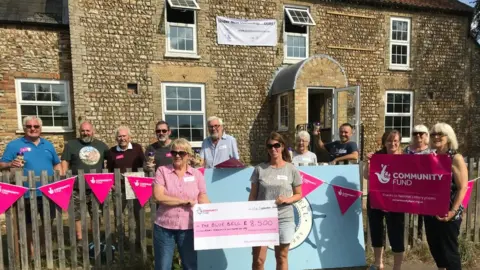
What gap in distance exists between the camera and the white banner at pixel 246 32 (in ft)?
35.5

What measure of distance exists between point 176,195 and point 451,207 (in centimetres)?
273

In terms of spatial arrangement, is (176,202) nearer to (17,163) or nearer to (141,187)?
(141,187)

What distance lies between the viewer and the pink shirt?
A: 294cm

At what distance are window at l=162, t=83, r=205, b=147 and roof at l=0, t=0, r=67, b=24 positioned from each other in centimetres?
381

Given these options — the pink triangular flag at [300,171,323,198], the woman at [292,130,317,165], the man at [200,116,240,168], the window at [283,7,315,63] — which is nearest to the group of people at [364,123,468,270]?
the pink triangular flag at [300,171,323,198]

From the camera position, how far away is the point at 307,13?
38.0 ft

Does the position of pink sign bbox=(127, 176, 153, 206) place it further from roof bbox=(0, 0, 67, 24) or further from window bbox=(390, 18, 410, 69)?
window bbox=(390, 18, 410, 69)

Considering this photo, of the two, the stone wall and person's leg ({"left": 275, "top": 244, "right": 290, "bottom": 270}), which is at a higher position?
the stone wall

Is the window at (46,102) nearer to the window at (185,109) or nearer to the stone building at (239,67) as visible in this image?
the stone building at (239,67)

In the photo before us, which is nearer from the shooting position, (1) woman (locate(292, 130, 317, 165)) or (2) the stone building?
(1) woman (locate(292, 130, 317, 165))

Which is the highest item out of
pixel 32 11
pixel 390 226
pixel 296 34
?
pixel 32 11

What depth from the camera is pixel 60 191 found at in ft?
12.5

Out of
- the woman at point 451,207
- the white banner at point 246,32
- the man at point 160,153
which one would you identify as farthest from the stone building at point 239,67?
the woman at point 451,207

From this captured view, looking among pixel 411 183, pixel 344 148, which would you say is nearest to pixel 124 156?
pixel 344 148
